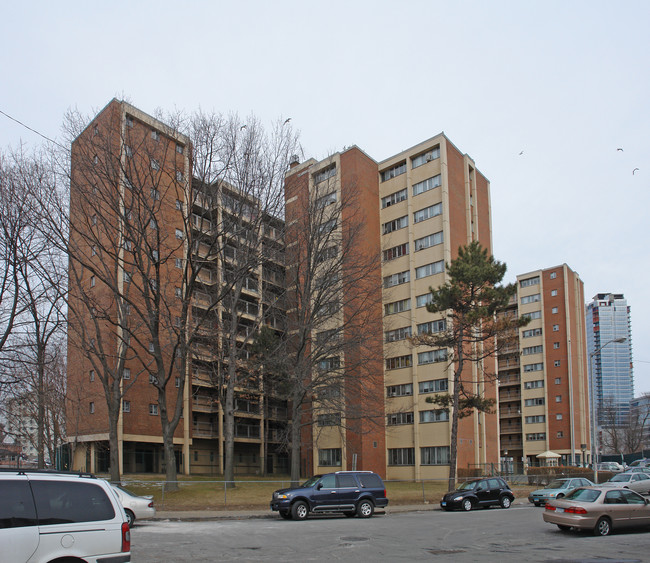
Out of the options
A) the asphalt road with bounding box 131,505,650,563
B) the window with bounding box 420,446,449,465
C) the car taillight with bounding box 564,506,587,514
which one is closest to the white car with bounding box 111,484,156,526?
the asphalt road with bounding box 131,505,650,563

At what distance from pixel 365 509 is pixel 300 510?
2.60 m

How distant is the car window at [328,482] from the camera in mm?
22281

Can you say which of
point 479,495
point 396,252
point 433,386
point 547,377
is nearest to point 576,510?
point 479,495

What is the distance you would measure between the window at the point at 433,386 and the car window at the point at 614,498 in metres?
32.3

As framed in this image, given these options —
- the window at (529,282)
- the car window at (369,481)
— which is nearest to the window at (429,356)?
the car window at (369,481)

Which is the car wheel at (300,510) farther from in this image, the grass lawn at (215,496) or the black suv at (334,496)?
the grass lawn at (215,496)

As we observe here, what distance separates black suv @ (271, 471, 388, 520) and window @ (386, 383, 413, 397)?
30.0 m

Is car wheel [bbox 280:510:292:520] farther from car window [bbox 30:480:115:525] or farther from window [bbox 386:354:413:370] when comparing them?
window [bbox 386:354:413:370]

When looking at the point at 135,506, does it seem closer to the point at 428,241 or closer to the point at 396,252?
the point at 428,241

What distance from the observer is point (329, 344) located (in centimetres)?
3438

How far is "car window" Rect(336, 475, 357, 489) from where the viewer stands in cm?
2258

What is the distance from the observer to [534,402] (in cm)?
8381

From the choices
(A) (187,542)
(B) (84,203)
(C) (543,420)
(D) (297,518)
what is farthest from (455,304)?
(C) (543,420)

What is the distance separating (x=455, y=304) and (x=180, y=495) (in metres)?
17.7
